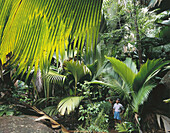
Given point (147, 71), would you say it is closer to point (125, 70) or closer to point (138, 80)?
point (138, 80)

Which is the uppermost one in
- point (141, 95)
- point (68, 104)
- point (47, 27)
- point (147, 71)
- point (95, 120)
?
point (47, 27)

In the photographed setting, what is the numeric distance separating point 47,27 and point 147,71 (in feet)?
10.6

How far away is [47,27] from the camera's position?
0.34 metres

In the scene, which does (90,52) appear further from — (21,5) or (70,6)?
(21,5)

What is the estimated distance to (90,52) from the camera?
0.33 metres

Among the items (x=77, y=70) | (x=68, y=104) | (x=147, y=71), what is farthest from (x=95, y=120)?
(x=147, y=71)

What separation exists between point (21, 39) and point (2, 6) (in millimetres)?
123

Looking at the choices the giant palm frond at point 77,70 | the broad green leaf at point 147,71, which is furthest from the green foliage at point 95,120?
the broad green leaf at point 147,71

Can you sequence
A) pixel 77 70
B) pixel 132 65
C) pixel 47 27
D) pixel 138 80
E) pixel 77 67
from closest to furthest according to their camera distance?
1. pixel 47 27
2. pixel 138 80
3. pixel 77 67
4. pixel 77 70
5. pixel 132 65

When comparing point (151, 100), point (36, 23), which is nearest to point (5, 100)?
point (151, 100)

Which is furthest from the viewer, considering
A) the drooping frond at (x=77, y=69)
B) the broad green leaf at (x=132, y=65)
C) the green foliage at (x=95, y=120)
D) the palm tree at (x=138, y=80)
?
the broad green leaf at (x=132, y=65)

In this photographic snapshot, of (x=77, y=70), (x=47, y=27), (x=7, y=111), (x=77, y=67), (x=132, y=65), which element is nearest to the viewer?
(x=47, y=27)

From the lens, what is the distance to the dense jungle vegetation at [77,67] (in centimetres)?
33

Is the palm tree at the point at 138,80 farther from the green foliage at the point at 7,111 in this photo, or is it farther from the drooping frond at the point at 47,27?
the drooping frond at the point at 47,27
